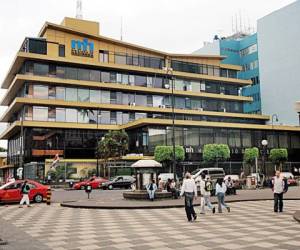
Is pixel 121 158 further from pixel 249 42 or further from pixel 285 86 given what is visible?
pixel 249 42

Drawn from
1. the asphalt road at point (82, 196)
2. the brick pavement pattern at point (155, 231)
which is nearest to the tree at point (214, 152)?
the asphalt road at point (82, 196)

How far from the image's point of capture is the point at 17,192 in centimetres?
2564

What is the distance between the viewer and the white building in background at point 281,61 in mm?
74938

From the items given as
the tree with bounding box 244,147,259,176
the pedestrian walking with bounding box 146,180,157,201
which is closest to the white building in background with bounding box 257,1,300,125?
the tree with bounding box 244,147,259,176

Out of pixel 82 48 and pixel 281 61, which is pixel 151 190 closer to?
pixel 82 48

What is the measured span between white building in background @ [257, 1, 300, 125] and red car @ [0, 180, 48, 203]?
57.4m

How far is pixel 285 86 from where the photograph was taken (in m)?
77.5

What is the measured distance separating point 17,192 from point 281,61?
212 ft

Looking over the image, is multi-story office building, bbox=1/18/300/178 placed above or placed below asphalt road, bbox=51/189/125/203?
above

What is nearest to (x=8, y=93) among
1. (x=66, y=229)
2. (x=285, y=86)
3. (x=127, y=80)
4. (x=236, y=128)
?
(x=127, y=80)

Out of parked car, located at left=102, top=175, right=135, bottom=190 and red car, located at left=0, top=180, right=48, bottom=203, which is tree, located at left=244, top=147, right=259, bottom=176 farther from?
red car, located at left=0, top=180, right=48, bottom=203

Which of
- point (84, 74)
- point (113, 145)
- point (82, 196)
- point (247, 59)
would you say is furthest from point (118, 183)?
point (247, 59)

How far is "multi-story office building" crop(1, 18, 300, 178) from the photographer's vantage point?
55750 mm

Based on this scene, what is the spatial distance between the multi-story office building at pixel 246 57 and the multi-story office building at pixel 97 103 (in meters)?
19.4
